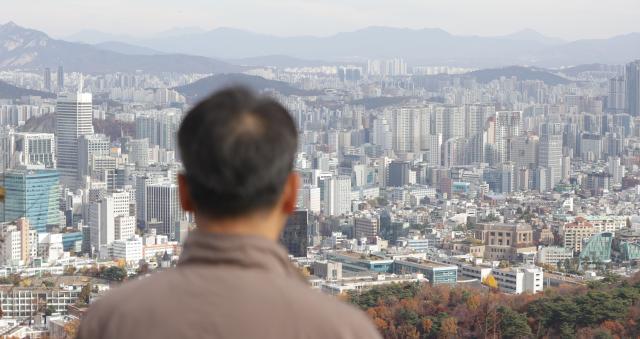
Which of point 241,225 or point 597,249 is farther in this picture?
point 597,249

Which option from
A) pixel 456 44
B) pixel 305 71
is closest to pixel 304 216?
pixel 305 71

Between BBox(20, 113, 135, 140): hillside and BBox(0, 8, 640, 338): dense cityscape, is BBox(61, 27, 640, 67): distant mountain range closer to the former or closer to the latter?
BBox(0, 8, 640, 338): dense cityscape

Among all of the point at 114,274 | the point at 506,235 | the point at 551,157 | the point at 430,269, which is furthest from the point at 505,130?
the point at 114,274

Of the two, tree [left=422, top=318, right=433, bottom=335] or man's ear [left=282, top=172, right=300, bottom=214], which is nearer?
man's ear [left=282, top=172, right=300, bottom=214]

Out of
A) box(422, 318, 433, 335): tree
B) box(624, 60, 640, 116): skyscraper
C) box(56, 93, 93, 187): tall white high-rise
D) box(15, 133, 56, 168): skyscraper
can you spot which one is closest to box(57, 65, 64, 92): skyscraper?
box(56, 93, 93, 187): tall white high-rise

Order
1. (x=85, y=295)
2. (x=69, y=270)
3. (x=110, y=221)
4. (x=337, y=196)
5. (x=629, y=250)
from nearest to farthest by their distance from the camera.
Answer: (x=85, y=295), (x=69, y=270), (x=629, y=250), (x=110, y=221), (x=337, y=196)

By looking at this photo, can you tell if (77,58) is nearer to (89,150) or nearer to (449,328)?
(89,150)

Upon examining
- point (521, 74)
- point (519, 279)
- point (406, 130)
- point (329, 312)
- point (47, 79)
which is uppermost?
point (521, 74)
